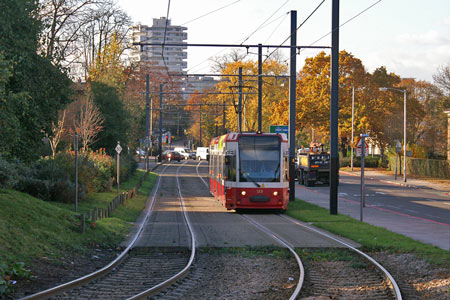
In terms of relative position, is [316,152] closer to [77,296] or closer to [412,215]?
[412,215]

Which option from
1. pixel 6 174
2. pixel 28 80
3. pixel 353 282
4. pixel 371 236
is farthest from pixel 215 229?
pixel 353 282

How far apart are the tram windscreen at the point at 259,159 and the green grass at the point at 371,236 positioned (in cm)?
206

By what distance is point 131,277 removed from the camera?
11.5 metres

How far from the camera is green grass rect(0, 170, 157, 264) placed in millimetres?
12602

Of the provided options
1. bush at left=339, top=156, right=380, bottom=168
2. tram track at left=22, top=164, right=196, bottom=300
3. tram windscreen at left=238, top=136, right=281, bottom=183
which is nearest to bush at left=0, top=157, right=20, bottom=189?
tram track at left=22, top=164, right=196, bottom=300

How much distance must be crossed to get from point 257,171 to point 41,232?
40.8ft

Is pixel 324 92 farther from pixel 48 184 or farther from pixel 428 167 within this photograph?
pixel 48 184

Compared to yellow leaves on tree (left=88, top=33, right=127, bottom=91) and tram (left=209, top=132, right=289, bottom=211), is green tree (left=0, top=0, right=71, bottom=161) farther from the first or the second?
yellow leaves on tree (left=88, top=33, right=127, bottom=91)

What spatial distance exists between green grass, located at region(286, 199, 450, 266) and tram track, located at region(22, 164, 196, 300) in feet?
15.9

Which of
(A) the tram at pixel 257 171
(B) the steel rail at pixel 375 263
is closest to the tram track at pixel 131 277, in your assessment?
(B) the steel rail at pixel 375 263

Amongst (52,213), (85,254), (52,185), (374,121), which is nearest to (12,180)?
(52,213)

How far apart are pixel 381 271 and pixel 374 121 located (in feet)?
198

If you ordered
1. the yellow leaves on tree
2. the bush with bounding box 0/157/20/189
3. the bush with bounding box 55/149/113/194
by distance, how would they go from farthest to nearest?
the yellow leaves on tree < the bush with bounding box 55/149/113/194 < the bush with bounding box 0/157/20/189

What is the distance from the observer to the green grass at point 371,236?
1419 centimetres
